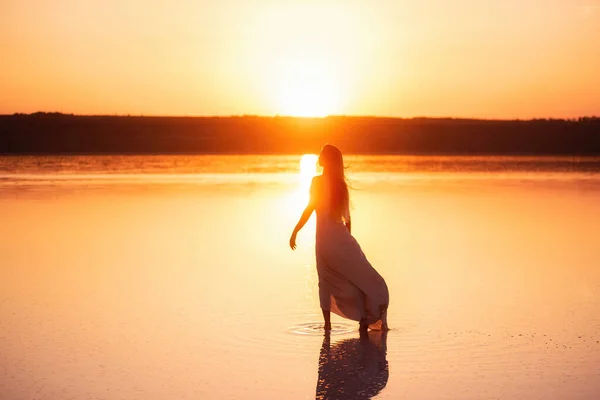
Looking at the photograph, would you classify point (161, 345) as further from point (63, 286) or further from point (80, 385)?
point (63, 286)

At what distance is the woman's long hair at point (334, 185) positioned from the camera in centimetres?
1075

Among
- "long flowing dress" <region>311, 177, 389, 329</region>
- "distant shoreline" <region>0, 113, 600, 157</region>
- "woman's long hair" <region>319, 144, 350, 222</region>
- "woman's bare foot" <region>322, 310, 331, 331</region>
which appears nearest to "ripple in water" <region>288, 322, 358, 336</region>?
"woman's bare foot" <region>322, 310, 331, 331</region>

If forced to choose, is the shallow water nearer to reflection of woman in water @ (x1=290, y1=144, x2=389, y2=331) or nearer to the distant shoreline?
reflection of woman in water @ (x1=290, y1=144, x2=389, y2=331)

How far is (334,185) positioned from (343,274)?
908 mm

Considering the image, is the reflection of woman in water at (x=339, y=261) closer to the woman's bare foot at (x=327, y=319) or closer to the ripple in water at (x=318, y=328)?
the woman's bare foot at (x=327, y=319)

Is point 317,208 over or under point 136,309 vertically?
over

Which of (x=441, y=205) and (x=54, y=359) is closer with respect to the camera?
(x=54, y=359)

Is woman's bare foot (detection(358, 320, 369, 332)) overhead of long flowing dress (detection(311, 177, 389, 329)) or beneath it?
beneath

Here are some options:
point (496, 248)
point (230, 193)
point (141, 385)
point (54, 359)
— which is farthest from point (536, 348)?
point (230, 193)

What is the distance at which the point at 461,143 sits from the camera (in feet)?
503

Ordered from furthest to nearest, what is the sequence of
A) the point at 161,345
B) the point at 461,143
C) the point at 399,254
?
the point at 461,143, the point at 399,254, the point at 161,345

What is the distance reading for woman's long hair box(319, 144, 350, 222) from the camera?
1075cm

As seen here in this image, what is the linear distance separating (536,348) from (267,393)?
2815 millimetres

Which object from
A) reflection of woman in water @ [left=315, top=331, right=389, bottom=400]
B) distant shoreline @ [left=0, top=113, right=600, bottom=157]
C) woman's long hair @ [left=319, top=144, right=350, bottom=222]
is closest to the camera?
reflection of woman in water @ [left=315, top=331, right=389, bottom=400]
